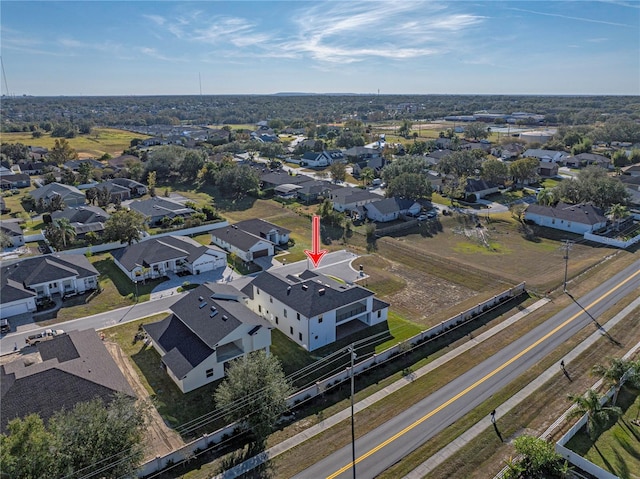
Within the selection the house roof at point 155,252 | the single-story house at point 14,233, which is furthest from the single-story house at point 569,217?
the single-story house at point 14,233

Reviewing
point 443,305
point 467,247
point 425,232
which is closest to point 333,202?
point 425,232

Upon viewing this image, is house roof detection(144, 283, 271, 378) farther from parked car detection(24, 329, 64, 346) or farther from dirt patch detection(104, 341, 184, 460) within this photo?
parked car detection(24, 329, 64, 346)

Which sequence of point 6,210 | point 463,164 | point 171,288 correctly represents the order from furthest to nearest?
point 463,164, point 6,210, point 171,288

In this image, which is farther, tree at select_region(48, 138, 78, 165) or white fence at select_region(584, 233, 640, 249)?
tree at select_region(48, 138, 78, 165)

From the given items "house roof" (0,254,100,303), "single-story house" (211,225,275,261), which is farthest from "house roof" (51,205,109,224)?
"single-story house" (211,225,275,261)

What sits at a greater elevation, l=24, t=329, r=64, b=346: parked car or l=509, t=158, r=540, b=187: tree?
l=509, t=158, r=540, b=187: tree

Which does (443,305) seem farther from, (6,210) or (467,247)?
(6,210)
